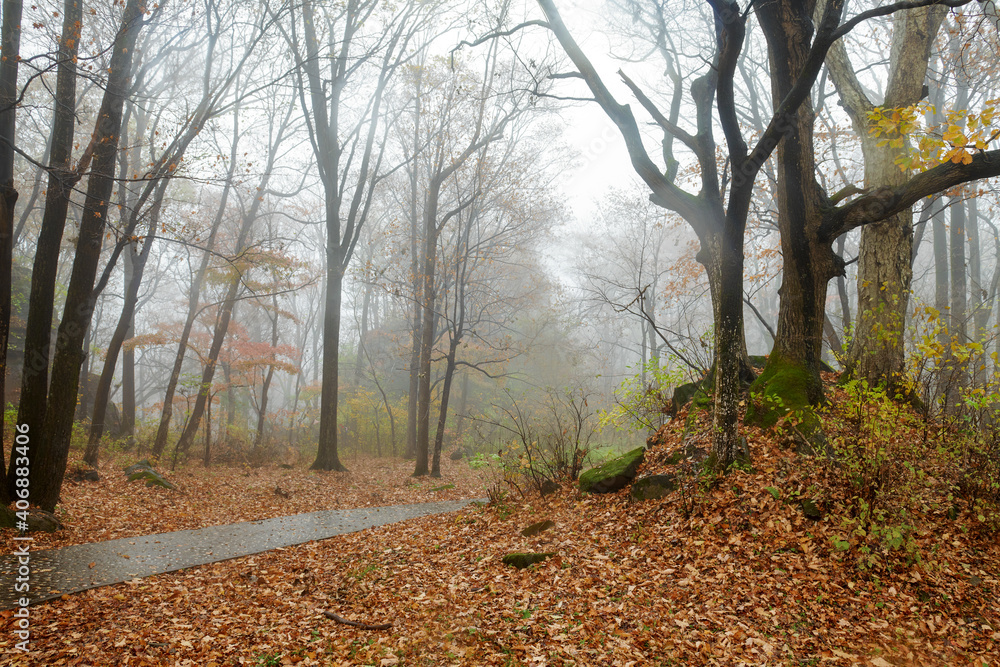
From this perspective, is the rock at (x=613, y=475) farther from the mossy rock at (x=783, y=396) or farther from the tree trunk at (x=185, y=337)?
the tree trunk at (x=185, y=337)

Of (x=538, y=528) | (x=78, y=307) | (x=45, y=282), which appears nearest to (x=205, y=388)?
(x=78, y=307)

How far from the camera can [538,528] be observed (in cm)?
568

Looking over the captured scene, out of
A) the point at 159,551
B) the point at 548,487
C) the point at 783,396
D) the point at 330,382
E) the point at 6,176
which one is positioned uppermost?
the point at 6,176

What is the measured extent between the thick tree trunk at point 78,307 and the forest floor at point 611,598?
79 centimetres

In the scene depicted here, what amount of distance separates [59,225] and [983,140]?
8998 mm

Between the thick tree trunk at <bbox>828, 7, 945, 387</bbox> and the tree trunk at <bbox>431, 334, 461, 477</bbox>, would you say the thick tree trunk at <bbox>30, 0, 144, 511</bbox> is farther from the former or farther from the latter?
the thick tree trunk at <bbox>828, 7, 945, 387</bbox>

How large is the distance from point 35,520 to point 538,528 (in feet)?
17.6

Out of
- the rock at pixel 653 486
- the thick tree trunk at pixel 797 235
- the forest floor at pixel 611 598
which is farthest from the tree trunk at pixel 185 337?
A: the thick tree trunk at pixel 797 235

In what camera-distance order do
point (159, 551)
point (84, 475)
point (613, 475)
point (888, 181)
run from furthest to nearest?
point (84, 475)
point (888, 181)
point (613, 475)
point (159, 551)

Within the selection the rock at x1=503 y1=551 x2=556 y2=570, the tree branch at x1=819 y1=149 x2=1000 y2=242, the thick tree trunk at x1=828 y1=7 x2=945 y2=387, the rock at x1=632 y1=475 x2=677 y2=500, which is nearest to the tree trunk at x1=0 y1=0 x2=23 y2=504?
the rock at x1=503 y1=551 x2=556 y2=570

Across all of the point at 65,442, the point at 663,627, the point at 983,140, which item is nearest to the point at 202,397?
the point at 65,442

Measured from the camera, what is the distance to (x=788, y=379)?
596 centimetres

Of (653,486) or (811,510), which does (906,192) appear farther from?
(653,486)

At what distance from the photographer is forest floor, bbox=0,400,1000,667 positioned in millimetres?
3359
